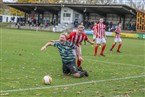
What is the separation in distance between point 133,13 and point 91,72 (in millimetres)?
52764

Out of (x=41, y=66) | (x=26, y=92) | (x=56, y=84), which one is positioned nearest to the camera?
(x=26, y=92)

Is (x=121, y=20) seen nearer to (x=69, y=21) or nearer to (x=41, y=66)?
(x=69, y=21)

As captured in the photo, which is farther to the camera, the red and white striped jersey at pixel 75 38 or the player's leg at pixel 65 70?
the red and white striped jersey at pixel 75 38

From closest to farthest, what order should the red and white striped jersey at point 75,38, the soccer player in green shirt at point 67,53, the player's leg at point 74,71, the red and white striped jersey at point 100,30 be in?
the player's leg at point 74,71 < the soccer player in green shirt at point 67,53 < the red and white striped jersey at point 75,38 < the red and white striped jersey at point 100,30

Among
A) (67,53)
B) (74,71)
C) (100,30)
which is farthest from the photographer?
(100,30)

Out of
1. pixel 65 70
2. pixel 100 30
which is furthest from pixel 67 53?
pixel 100 30

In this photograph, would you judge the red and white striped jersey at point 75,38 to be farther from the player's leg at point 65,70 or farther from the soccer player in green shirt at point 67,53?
the player's leg at point 65,70

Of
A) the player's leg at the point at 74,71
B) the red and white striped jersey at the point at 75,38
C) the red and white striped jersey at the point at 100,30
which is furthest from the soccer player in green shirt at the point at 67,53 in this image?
the red and white striped jersey at the point at 100,30

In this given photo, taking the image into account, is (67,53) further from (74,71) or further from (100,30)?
(100,30)

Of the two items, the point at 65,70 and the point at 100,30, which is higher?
the point at 100,30

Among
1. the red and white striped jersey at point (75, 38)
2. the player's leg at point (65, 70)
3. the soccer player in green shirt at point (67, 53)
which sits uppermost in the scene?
the red and white striped jersey at point (75, 38)

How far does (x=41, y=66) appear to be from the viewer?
13562 millimetres

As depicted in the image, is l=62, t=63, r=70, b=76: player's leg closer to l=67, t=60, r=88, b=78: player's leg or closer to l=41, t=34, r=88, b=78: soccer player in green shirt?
l=41, t=34, r=88, b=78: soccer player in green shirt

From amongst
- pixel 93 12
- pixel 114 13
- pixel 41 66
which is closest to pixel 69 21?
pixel 93 12
